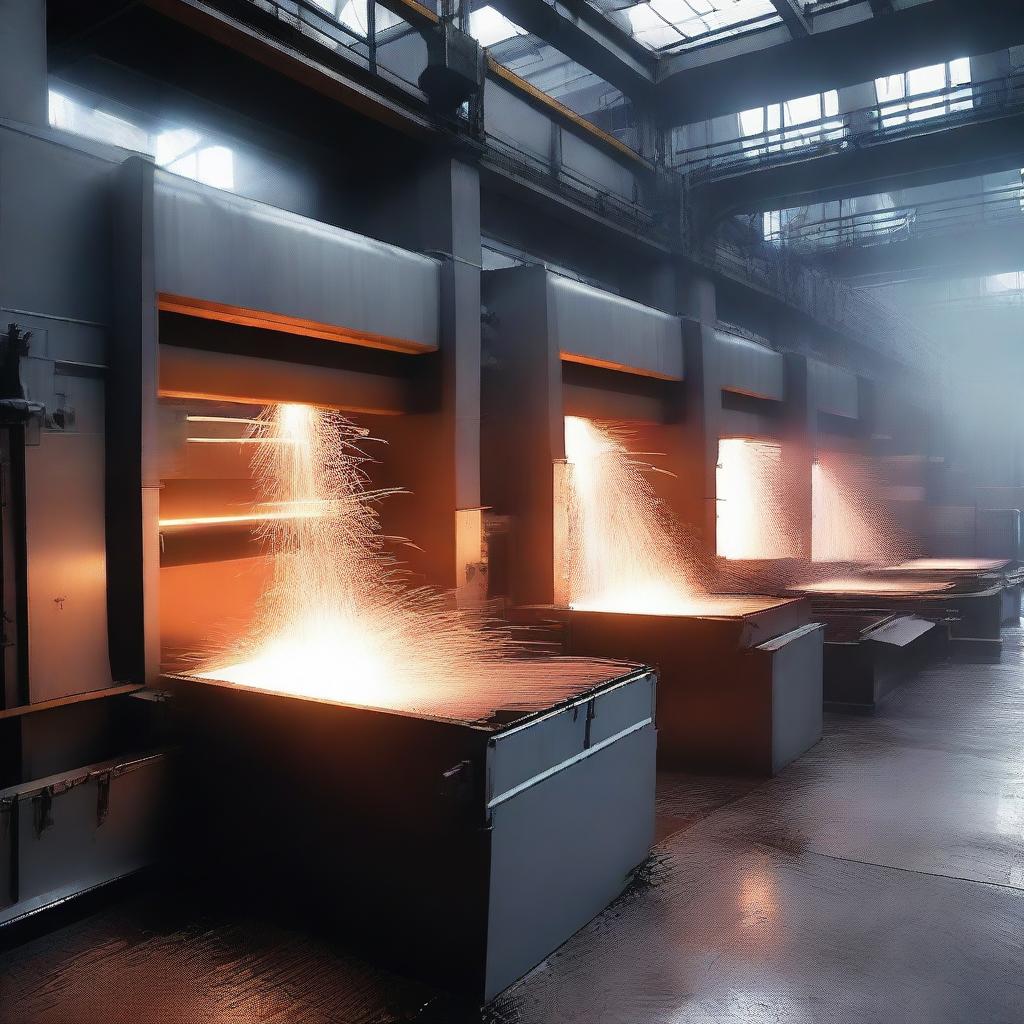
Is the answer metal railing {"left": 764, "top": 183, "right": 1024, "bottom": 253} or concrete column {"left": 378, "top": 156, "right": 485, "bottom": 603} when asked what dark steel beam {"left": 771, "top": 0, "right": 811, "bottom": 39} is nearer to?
metal railing {"left": 764, "top": 183, "right": 1024, "bottom": 253}

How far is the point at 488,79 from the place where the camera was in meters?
7.10

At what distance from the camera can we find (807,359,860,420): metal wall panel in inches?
397

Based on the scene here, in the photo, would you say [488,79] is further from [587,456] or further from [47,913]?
[47,913]

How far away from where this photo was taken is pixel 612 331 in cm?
671

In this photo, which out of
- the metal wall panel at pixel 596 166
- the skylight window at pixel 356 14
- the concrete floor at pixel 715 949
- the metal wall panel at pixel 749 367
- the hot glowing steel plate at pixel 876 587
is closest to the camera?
the concrete floor at pixel 715 949

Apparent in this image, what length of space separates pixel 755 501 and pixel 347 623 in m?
6.39

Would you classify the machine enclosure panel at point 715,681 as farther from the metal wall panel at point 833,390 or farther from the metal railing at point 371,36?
the metal wall panel at point 833,390

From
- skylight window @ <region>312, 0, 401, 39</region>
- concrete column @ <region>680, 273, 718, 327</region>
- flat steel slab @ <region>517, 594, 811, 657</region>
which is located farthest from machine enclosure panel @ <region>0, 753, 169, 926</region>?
concrete column @ <region>680, 273, 718, 327</region>

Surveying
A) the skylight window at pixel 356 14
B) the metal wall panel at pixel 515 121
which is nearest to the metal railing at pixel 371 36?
the skylight window at pixel 356 14

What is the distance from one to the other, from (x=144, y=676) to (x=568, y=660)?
1794 millimetres

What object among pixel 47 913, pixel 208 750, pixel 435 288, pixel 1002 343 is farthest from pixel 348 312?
pixel 1002 343

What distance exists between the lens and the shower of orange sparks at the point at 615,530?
7301mm

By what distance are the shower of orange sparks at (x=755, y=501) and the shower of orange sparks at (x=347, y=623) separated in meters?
5.15

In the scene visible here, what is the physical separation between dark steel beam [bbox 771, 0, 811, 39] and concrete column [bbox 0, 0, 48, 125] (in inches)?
244
